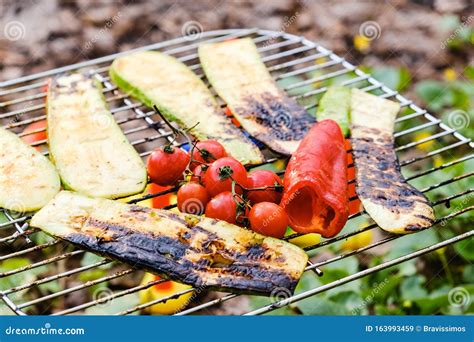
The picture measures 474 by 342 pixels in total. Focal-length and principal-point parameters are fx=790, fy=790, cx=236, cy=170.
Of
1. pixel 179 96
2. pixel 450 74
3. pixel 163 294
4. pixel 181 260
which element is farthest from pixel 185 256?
pixel 450 74

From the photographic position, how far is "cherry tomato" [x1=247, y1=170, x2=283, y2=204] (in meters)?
2.36

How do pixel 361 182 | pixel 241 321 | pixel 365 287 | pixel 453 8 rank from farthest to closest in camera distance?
pixel 453 8
pixel 365 287
pixel 361 182
pixel 241 321

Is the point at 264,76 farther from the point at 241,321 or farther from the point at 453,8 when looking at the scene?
the point at 453,8

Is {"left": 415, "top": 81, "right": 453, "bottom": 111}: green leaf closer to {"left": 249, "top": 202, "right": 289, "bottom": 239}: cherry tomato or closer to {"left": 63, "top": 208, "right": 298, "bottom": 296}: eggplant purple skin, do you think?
{"left": 249, "top": 202, "right": 289, "bottom": 239}: cherry tomato

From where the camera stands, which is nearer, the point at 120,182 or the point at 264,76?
the point at 120,182

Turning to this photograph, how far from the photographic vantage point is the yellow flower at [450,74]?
4439 millimetres

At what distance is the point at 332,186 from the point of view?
2.36 metres

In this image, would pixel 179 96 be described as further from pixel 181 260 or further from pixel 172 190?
pixel 181 260

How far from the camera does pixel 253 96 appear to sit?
2971 millimetres

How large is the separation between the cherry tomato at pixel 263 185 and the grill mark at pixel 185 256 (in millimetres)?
255

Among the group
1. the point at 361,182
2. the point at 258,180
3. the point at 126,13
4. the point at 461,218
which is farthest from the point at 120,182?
the point at 126,13

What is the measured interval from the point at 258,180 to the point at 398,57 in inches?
99.7

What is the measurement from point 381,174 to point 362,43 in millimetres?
2398

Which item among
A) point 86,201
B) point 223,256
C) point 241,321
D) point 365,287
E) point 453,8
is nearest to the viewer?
point 241,321
